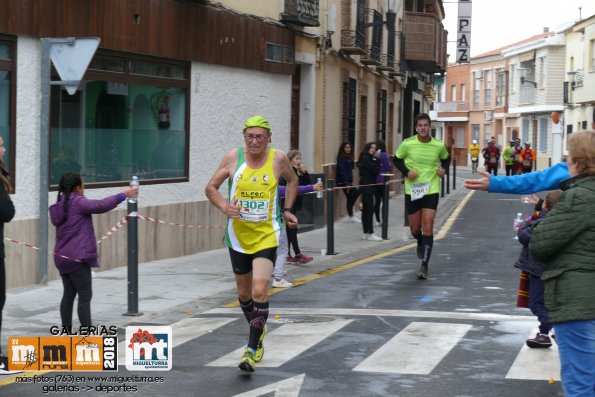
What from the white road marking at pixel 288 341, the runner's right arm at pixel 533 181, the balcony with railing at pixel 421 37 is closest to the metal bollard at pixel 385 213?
the white road marking at pixel 288 341

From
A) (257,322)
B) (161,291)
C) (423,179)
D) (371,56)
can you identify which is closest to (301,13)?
(423,179)

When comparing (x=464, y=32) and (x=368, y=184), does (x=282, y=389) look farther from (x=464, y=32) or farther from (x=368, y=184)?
(x=464, y=32)

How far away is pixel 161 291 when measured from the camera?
40.7 ft

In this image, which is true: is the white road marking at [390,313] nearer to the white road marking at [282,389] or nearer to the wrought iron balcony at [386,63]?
the white road marking at [282,389]

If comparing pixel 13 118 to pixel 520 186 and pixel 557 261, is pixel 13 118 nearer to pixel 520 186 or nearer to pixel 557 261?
pixel 520 186

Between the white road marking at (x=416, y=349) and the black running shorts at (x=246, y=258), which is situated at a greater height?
the black running shorts at (x=246, y=258)

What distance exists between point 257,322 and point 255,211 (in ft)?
2.60

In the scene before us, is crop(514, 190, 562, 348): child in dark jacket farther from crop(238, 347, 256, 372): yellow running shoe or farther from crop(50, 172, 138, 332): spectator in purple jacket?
crop(50, 172, 138, 332): spectator in purple jacket

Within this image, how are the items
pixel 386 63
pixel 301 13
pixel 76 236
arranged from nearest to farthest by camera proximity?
pixel 76 236 → pixel 301 13 → pixel 386 63

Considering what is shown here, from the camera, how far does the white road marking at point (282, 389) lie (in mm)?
7074

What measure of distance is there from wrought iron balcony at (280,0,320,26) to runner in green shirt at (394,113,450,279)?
672cm

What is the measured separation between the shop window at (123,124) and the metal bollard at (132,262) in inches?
114

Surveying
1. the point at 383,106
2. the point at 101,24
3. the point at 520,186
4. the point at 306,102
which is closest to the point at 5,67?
the point at 101,24

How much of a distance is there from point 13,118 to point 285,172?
494 centimetres
